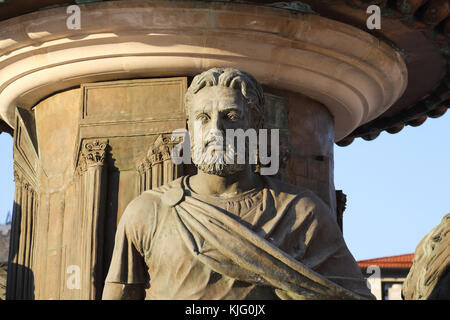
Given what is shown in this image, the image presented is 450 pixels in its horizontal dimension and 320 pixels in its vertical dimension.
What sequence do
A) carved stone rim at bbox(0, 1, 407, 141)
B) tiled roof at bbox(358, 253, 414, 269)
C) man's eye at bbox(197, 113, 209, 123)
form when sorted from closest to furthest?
man's eye at bbox(197, 113, 209, 123) → carved stone rim at bbox(0, 1, 407, 141) → tiled roof at bbox(358, 253, 414, 269)

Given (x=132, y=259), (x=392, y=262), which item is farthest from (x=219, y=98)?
(x=392, y=262)

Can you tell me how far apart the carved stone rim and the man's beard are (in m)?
3.26

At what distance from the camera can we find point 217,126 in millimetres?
8125

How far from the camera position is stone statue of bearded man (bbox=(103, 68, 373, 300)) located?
25.7 ft

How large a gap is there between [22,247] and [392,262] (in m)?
26.2

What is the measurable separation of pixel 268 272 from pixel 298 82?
4.53 metres

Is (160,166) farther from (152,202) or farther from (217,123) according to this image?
(217,123)

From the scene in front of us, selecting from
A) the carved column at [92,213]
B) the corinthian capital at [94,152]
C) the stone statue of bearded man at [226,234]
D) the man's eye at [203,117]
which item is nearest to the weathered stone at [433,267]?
the stone statue of bearded man at [226,234]

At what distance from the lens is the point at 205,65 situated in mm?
11602

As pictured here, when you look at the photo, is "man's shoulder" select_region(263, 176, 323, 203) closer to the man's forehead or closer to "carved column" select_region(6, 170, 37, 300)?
the man's forehead

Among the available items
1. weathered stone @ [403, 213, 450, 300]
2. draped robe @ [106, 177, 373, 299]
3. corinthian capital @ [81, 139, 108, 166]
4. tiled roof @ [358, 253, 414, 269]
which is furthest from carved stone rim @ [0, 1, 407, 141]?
tiled roof @ [358, 253, 414, 269]

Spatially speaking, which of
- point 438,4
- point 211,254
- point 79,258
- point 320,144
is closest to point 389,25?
point 438,4

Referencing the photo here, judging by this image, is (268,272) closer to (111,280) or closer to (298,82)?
(111,280)
